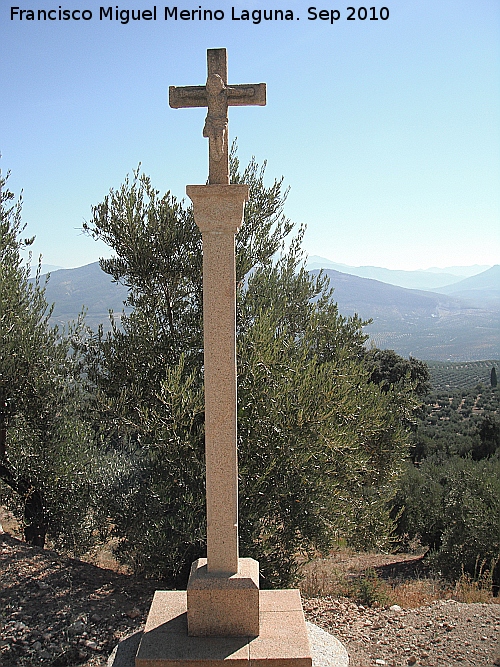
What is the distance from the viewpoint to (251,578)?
16.6 feet

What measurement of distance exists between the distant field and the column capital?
43534 millimetres

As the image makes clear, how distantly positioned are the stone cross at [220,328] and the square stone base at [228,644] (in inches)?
23.1

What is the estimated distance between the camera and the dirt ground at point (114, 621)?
20.3ft

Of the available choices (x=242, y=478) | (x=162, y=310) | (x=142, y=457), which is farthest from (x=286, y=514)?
(x=162, y=310)

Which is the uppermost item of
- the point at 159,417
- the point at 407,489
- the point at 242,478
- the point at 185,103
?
the point at 185,103

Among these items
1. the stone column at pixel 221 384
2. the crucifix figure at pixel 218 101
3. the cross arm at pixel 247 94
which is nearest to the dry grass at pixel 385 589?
the stone column at pixel 221 384

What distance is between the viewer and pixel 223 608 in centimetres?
500

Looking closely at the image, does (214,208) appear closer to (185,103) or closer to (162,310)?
(185,103)

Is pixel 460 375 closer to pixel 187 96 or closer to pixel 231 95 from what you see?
pixel 231 95

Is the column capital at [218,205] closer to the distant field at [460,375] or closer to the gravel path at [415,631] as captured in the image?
the gravel path at [415,631]

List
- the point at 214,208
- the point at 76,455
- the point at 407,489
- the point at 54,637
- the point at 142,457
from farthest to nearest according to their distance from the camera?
the point at 407,489 → the point at 76,455 → the point at 142,457 → the point at 54,637 → the point at 214,208

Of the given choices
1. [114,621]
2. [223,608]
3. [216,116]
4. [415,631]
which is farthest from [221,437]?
[415,631]

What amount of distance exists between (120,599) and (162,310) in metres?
4.35

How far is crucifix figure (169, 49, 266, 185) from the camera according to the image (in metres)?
5.12
